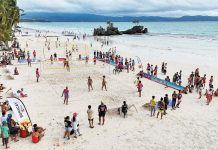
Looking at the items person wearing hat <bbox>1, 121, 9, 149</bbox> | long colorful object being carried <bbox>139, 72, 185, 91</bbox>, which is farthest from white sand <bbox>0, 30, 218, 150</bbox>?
long colorful object being carried <bbox>139, 72, 185, 91</bbox>

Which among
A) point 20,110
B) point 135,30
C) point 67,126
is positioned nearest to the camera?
point 67,126

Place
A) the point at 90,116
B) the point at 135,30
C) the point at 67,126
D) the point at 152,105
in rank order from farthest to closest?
the point at 135,30 → the point at 152,105 → the point at 90,116 → the point at 67,126

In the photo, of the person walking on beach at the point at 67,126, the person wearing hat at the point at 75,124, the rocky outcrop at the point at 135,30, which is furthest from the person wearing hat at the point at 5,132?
the rocky outcrop at the point at 135,30

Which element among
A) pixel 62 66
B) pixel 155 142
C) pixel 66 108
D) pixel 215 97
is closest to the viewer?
pixel 155 142

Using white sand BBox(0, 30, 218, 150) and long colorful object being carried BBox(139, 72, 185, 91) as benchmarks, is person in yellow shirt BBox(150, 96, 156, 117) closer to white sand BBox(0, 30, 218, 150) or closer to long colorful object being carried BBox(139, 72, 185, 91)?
white sand BBox(0, 30, 218, 150)

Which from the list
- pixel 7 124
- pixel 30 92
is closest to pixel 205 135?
pixel 7 124

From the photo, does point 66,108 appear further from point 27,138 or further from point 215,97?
point 215,97

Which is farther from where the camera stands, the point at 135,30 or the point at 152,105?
the point at 135,30

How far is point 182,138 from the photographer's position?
1251 centimetres

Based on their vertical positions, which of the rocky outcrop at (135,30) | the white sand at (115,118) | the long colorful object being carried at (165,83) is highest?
the rocky outcrop at (135,30)

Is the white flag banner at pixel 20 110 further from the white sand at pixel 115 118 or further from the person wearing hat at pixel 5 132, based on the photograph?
the person wearing hat at pixel 5 132

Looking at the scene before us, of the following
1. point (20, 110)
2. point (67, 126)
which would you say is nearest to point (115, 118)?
point (67, 126)

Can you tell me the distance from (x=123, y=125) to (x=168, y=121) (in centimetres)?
249

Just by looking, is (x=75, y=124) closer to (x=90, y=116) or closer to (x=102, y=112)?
(x=90, y=116)
